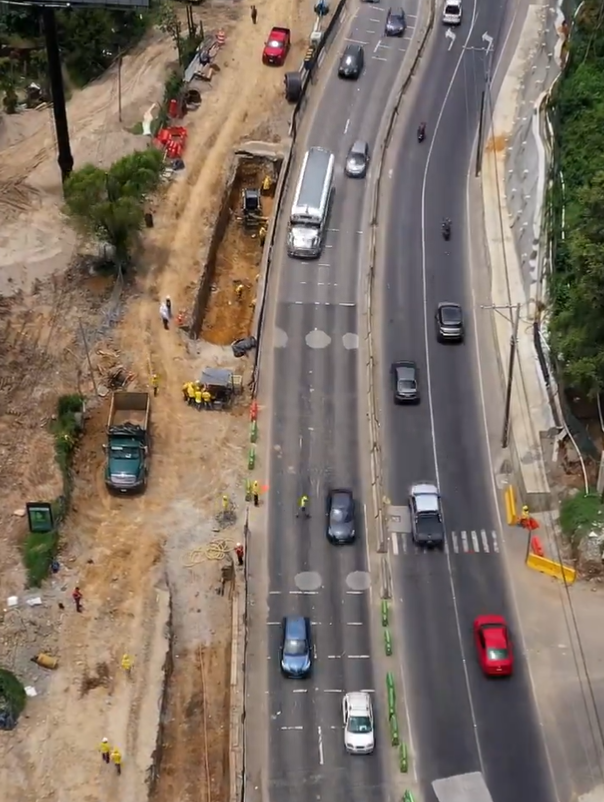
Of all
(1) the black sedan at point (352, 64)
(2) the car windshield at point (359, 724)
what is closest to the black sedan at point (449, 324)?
(2) the car windshield at point (359, 724)

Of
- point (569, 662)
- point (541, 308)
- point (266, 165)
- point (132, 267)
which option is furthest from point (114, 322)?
point (569, 662)

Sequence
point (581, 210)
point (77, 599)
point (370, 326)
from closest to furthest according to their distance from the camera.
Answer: point (77, 599), point (581, 210), point (370, 326)

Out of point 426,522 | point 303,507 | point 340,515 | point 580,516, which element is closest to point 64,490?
point 303,507

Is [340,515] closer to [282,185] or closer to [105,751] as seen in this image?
[105,751]

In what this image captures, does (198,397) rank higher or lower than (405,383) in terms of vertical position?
lower

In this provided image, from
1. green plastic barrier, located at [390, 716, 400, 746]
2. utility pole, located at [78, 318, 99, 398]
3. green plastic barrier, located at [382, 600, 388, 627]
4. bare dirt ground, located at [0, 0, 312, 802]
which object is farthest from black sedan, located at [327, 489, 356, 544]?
utility pole, located at [78, 318, 99, 398]

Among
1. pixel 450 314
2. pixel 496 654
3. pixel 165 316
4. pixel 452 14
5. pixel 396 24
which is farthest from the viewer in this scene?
pixel 452 14

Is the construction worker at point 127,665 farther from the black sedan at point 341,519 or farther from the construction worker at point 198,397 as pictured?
the construction worker at point 198,397
